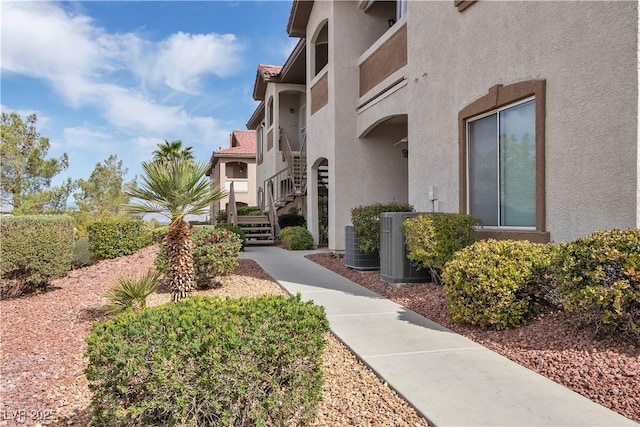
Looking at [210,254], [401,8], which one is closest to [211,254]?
[210,254]

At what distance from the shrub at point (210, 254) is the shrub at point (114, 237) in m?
5.08

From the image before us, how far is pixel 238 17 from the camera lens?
45.7ft

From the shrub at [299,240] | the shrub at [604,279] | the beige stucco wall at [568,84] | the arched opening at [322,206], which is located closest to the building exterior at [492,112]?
the beige stucco wall at [568,84]

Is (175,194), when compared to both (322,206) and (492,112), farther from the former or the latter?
(322,206)

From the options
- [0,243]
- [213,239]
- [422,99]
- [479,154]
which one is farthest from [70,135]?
[479,154]

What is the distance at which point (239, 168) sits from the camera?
40.2 metres

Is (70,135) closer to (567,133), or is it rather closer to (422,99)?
(422,99)

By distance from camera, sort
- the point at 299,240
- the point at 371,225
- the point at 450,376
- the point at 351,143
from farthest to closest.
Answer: the point at 299,240 → the point at 351,143 → the point at 371,225 → the point at 450,376

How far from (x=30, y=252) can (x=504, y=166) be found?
355 inches

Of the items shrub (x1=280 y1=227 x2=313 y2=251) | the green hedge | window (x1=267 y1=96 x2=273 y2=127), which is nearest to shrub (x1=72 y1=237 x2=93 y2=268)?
shrub (x1=280 y1=227 x2=313 y2=251)

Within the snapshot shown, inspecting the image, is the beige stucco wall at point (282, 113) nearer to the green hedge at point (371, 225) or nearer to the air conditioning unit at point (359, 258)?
the air conditioning unit at point (359, 258)

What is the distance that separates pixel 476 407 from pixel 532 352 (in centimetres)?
145

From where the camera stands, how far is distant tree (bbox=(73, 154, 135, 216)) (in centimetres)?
1953

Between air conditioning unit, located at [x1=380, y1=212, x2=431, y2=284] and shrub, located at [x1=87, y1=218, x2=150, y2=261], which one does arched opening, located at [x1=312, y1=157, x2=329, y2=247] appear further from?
air conditioning unit, located at [x1=380, y1=212, x2=431, y2=284]
